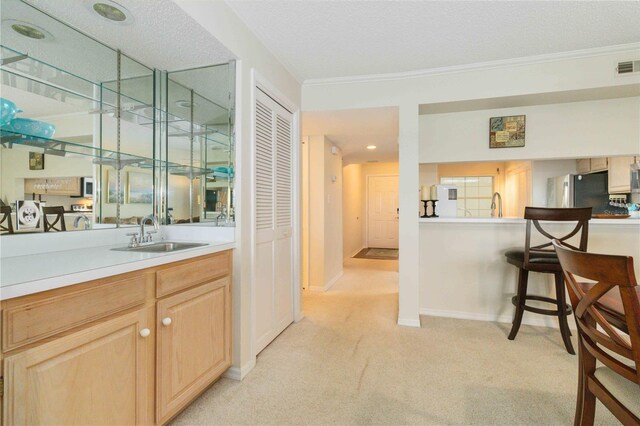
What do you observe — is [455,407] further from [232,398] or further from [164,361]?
[164,361]

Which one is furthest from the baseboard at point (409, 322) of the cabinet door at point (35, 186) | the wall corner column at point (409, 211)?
the cabinet door at point (35, 186)

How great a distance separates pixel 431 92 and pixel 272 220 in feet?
6.05

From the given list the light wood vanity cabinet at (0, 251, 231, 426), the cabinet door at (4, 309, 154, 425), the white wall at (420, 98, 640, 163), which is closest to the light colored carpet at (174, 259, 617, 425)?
the light wood vanity cabinet at (0, 251, 231, 426)

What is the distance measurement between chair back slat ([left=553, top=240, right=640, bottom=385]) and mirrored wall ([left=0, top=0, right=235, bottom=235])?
1.82m

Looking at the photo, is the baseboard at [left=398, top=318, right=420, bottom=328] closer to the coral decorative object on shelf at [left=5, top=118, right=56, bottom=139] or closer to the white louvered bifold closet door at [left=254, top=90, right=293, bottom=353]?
the white louvered bifold closet door at [left=254, top=90, right=293, bottom=353]

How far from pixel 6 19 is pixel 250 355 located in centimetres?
226

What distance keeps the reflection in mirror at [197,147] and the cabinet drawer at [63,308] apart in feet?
3.02

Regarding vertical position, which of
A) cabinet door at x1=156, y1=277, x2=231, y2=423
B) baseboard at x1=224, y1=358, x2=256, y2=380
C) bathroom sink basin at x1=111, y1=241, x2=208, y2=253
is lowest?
baseboard at x1=224, y1=358, x2=256, y2=380

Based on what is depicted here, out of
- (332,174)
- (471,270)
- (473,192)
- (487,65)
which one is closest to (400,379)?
(471,270)

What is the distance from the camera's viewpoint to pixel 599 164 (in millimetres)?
3660

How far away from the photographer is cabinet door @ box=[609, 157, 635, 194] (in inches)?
134

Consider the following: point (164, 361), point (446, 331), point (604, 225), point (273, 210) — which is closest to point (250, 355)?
point (164, 361)

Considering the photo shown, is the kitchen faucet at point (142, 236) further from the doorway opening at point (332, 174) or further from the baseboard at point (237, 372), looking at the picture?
the doorway opening at point (332, 174)

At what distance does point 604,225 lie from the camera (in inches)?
106
